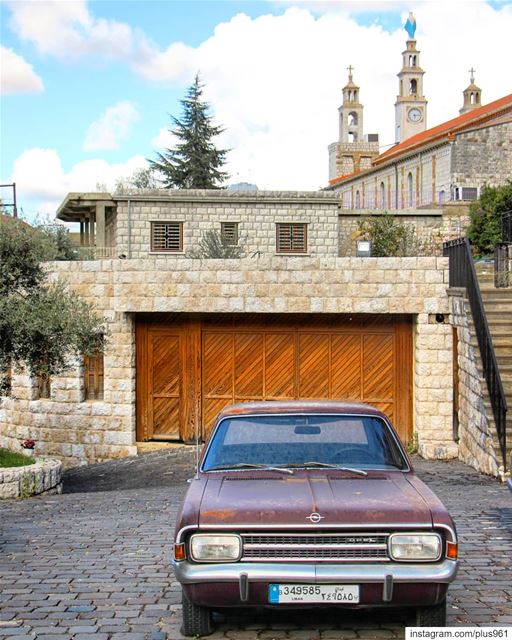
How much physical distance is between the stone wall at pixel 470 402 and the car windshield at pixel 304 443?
6.56m

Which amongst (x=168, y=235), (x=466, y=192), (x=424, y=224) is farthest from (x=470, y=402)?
(x=466, y=192)

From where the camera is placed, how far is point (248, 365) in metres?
17.1

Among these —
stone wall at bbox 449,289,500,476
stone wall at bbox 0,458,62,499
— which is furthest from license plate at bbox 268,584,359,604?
stone wall at bbox 449,289,500,476

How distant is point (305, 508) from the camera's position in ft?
17.8

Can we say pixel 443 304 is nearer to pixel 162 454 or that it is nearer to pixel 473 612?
pixel 162 454

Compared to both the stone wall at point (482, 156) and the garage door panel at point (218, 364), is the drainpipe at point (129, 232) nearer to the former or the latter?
the garage door panel at point (218, 364)

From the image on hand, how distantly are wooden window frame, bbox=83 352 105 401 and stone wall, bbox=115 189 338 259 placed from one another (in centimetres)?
1456

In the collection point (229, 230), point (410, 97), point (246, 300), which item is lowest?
point (246, 300)

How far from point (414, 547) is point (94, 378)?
1274 centimetres

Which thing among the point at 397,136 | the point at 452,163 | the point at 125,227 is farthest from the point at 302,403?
the point at 397,136

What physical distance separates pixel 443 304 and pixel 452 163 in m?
36.8

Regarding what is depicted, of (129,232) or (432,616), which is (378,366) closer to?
(432,616)

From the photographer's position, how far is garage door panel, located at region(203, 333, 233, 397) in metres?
17.1

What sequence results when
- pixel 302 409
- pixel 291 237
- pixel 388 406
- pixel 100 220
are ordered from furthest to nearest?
pixel 291 237, pixel 100 220, pixel 388 406, pixel 302 409
